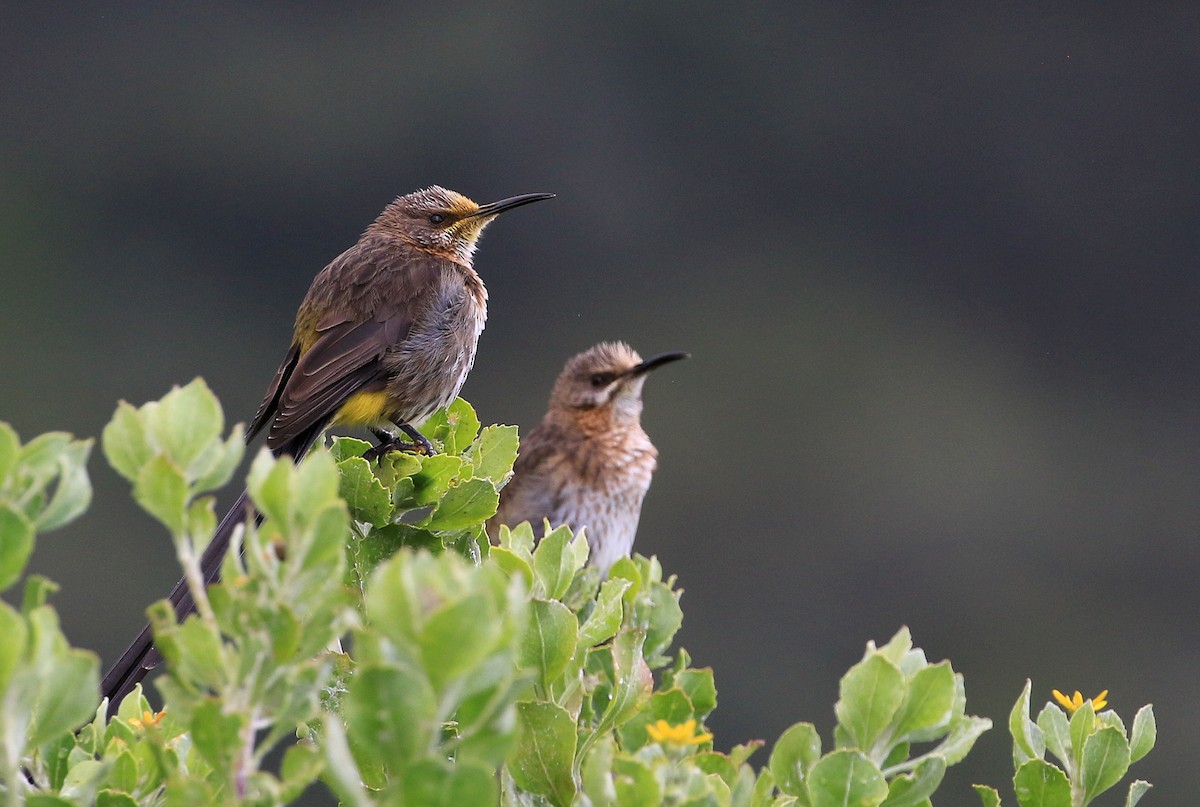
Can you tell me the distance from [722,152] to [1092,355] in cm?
519

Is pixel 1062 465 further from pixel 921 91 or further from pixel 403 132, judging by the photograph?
pixel 403 132

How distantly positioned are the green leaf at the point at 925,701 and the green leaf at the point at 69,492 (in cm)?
70

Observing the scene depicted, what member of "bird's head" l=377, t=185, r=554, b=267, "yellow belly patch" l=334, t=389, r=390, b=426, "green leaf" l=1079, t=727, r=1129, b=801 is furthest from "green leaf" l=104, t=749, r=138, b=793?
"bird's head" l=377, t=185, r=554, b=267

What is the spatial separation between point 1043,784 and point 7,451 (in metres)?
1.02

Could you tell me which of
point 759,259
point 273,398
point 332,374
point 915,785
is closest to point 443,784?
point 915,785

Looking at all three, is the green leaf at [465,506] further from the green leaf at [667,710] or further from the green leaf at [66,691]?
the green leaf at [66,691]

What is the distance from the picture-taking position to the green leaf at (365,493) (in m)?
2.07

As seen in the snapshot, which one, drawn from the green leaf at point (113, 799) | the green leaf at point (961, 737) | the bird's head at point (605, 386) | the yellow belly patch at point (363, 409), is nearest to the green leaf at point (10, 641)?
the green leaf at point (113, 799)

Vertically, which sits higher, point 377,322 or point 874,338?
point 377,322

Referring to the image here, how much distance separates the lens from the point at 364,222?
19.5 m

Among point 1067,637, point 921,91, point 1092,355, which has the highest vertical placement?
point 921,91

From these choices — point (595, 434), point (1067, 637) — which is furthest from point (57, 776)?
point (1067, 637)

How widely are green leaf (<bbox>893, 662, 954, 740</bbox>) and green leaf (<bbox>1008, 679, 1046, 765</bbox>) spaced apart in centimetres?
22

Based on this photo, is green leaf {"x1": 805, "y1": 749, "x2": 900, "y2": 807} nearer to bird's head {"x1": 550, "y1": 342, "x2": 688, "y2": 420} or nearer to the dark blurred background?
bird's head {"x1": 550, "y1": 342, "x2": 688, "y2": 420}
